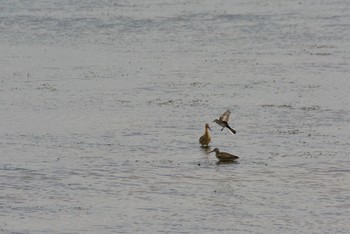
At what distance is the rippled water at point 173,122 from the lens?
2772cm

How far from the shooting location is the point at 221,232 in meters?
25.6

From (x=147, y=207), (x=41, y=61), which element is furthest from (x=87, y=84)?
(x=147, y=207)

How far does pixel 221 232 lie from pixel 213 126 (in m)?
13.6

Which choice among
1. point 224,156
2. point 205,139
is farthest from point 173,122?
point 224,156

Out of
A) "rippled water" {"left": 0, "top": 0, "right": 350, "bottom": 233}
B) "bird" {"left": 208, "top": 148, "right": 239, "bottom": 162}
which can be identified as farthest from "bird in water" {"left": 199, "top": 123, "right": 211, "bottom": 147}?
"bird" {"left": 208, "top": 148, "right": 239, "bottom": 162}

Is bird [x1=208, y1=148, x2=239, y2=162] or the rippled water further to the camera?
→ bird [x1=208, y1=148, x2=239, y2=162]

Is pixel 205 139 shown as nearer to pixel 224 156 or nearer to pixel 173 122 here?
pixel 224 156

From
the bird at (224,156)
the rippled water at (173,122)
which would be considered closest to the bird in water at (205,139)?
the rippled water at (173,122)

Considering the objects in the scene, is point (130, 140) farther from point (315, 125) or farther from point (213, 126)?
point (315, 125)

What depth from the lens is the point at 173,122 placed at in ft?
129

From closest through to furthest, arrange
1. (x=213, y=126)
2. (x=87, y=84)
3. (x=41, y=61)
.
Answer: (x=213, y=126) → (x=87, y=84) → (x=41, y=61)

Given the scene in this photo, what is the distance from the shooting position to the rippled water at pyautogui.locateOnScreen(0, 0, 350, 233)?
90.9ft

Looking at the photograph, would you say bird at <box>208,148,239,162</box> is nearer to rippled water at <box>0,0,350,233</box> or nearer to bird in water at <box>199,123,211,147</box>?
rippled water at <box>0,0,350,233</box>

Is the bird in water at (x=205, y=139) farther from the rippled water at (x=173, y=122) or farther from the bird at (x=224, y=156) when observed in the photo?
the bird at (x=224, y=156)
